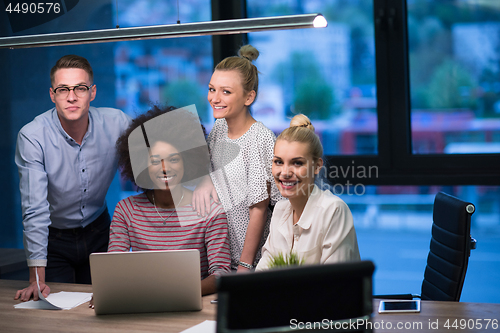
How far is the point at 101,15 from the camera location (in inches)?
137

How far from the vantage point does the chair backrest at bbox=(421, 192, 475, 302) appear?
6.34 ft

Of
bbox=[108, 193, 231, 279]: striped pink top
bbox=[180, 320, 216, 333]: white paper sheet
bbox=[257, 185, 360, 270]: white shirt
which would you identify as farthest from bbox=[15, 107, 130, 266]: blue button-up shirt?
bbox=[257, 185, 360, 270]: white shirt

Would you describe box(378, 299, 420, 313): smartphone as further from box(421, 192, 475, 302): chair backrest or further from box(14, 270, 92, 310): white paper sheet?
box(14, 270, 92, 310): white paper sheet

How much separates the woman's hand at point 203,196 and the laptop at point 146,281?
0.47 metres

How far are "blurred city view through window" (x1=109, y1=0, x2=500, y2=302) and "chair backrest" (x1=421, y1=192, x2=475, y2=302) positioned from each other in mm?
1013

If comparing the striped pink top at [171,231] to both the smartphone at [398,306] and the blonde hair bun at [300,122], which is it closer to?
the blonde hair bun at [300,122]

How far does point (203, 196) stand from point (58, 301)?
0.71 metres

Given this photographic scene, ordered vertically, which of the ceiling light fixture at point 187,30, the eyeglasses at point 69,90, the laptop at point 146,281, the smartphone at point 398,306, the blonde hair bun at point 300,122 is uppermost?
the ceiling light fixture at point 187,30

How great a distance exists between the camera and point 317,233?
1.86 meters

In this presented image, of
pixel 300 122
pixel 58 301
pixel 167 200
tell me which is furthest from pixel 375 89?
pixel 58 301

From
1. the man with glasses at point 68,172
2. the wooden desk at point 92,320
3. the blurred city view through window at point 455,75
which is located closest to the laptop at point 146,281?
the wooden desk at point 92,320

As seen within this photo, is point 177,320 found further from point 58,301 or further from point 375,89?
point 375,89

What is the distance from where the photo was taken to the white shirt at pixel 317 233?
1804mm

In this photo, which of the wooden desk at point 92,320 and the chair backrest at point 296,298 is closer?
the chair backrest at point 296,298
